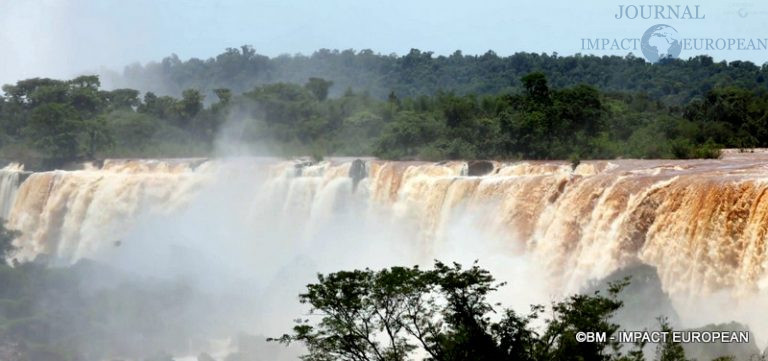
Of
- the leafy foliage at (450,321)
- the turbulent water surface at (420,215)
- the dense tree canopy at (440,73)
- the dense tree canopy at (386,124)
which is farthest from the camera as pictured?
the dense tree canopy at (440,73)

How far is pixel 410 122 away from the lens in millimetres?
34469

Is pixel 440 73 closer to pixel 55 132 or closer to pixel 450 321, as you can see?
pixel 55 132

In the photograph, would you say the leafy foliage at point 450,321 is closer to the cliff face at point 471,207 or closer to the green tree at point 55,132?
the cliff face at point 471,207

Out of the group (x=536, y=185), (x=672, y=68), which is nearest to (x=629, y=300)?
(x=536, y=185)

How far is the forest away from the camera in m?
30.1

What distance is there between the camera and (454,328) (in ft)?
40.7

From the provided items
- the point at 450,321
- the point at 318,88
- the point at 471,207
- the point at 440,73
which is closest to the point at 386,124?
the point at 471,207

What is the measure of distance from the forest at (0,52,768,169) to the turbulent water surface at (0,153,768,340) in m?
3.84

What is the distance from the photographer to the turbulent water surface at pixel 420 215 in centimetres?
1564

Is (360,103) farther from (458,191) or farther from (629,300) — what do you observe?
(629,300)

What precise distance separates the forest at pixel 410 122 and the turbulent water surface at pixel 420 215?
3.84 m

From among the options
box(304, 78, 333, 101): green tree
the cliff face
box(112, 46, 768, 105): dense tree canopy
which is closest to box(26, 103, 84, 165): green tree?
the cliff face

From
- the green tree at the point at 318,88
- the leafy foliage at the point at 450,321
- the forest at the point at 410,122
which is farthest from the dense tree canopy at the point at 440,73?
the leafy foliage at the point at 450,321

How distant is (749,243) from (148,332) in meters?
13.5
